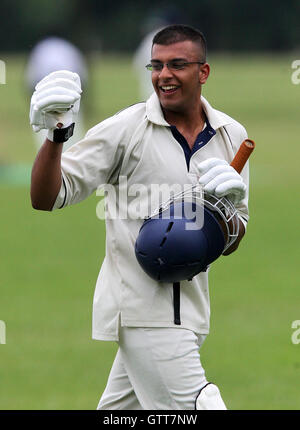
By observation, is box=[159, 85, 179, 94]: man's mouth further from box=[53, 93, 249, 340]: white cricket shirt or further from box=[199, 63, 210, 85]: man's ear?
box=[199, 63, 210, 85]: man's ear

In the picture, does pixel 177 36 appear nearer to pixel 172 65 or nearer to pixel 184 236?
pixel 172 65

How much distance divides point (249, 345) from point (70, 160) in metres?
4.54

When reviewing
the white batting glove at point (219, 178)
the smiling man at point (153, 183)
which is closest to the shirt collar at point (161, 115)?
the smiling man at point (153, 183)

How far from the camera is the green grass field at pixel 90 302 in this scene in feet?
26.3

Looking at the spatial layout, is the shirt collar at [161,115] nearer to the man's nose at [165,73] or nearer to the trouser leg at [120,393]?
the man's nose at [165,73]

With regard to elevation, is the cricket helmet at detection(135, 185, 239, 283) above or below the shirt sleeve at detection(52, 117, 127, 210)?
below

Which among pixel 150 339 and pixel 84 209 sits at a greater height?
pixel 84 209

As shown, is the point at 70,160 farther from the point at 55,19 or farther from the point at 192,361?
the point at 55,19

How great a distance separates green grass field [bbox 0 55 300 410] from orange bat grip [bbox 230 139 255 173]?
2.51 metres

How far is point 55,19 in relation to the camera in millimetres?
60500

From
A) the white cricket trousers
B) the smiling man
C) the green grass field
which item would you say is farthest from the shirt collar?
the green grass field

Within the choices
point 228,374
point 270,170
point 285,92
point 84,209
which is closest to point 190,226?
point 228,374

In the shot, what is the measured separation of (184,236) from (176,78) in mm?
807

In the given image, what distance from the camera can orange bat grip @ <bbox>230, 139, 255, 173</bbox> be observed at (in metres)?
5.29
